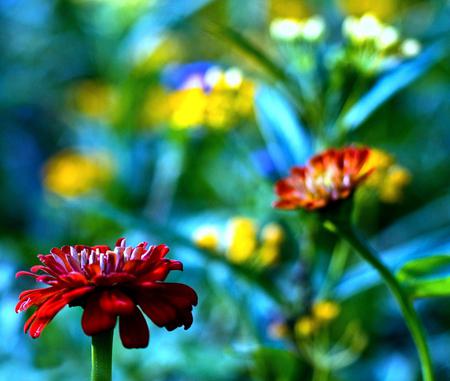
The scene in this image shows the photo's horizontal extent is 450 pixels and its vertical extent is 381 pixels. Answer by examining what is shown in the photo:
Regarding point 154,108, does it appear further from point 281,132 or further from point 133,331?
point 133,331

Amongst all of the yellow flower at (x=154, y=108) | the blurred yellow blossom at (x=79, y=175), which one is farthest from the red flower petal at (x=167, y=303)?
the yellow flower at (x=154, y=108)

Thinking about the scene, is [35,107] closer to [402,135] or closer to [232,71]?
[402,135]

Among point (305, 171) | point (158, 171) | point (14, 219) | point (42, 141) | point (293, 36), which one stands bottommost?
point (305, 171)

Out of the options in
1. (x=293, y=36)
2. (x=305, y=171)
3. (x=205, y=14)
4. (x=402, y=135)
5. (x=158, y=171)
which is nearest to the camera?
(x=305, y=171)

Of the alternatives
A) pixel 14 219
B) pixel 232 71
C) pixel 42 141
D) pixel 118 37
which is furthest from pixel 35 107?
pixel 232 71

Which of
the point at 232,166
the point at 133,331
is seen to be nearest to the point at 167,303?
the point at 133,331
